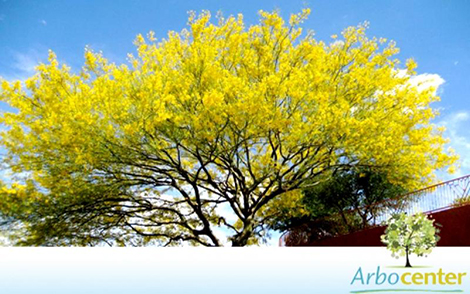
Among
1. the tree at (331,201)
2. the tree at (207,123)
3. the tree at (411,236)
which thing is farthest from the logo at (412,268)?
the tree at (331,201)

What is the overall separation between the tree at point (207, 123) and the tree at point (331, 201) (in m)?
2.19

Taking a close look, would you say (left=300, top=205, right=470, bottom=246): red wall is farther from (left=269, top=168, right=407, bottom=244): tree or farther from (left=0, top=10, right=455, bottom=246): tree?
(left=269, top=168, right=407, bottom=244): tree

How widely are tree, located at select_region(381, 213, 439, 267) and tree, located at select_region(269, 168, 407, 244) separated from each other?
6.58m

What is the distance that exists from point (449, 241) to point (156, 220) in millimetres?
7677

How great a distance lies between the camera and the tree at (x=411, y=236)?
6.08 metres

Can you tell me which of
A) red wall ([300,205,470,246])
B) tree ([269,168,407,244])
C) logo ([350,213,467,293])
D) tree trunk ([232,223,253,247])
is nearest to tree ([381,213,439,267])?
logo ([350,213,467,293])

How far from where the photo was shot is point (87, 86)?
899cm

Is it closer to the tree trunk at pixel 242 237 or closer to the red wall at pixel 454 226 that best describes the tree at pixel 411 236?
the red wall at pixel 454 226

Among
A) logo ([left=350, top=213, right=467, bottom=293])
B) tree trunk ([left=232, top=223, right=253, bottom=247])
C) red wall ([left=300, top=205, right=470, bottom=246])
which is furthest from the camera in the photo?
tree trunk ([left=232, top=223, right=253, bottom=247])

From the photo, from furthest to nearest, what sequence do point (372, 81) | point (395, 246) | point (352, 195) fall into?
point (352, 195)
point (372, 81)
point (395, 246)

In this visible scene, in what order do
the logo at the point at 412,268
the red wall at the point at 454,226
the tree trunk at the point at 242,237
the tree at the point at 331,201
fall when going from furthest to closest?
the tree at the point at 331,201 → the tree trunk at the point at 242,237 → the red wall at the point at 454,226 → the logo at the point at 412,268

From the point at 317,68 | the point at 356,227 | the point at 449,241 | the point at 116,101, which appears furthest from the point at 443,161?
the point at 116,101

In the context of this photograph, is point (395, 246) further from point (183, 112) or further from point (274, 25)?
point (274, 25)

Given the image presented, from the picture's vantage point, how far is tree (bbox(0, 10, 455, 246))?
8.83m
